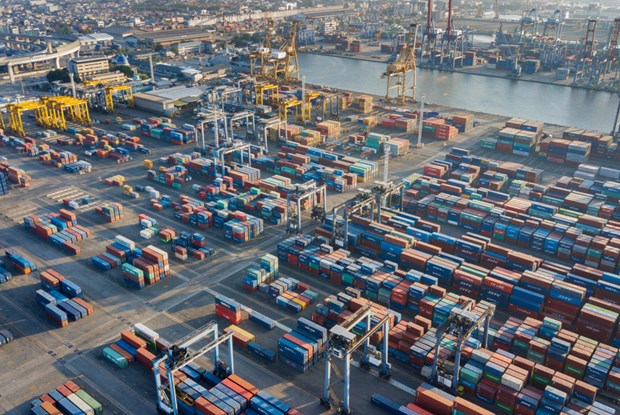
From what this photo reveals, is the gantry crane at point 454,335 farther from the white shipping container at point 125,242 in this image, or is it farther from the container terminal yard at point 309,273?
the white shipping container at point 125,242

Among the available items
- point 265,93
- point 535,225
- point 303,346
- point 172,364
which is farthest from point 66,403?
point 265,93

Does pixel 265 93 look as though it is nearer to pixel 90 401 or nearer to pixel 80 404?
pixel 90 401

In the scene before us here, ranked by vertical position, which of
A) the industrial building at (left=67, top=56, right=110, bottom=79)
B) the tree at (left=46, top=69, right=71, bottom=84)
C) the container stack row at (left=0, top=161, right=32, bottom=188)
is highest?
the industrial building at (left=67, top=56, right=110, bottom=79)

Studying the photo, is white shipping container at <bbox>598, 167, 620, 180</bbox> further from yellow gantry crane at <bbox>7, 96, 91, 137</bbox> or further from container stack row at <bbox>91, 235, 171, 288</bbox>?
yellow gantry crane at <bbox>7, 96, 91, 137</bbox>

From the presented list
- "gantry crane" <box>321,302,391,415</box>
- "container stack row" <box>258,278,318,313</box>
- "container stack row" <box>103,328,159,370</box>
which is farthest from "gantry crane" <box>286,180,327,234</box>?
"container stack row" <box>103,328,159,370</box>

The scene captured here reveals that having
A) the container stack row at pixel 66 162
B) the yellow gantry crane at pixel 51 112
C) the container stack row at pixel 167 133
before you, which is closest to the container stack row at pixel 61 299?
the container stack row at pixel 66 162

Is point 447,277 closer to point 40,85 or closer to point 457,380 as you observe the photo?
point 457,380
